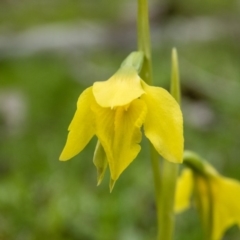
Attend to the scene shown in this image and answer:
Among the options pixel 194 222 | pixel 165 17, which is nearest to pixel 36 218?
pixel 194 222

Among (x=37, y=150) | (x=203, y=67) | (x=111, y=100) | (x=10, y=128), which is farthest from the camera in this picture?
(x=203, y=67)

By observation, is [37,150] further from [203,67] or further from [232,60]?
[232,60]

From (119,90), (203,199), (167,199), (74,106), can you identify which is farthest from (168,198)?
(74,106)

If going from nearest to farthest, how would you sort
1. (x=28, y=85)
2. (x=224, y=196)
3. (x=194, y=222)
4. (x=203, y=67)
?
(x=224, y=196)
(x=194, y=222)
(x=28, y=85)
(x=203, y=67)

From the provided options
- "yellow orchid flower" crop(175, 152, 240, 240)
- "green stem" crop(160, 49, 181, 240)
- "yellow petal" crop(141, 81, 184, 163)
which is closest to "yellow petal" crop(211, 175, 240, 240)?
"yellow orchid flower" crop(175, 152, 240, 240)

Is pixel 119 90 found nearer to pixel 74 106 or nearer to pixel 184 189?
pixel 184 189

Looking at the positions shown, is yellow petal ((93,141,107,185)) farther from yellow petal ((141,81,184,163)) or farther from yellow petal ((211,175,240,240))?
yellow petal ((211,175,240,240))

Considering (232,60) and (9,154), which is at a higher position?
(9,154)

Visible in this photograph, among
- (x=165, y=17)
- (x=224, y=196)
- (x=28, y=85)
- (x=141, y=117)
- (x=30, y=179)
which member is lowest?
(x=165, y=17)
